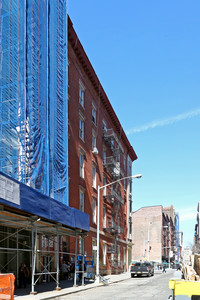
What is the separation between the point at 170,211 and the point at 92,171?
117 m

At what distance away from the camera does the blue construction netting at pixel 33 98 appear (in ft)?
69.6

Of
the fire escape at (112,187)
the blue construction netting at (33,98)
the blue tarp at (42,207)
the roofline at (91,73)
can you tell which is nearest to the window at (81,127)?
the roofline at (91,73)

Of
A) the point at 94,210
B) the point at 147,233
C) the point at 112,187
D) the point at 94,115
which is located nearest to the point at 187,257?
the point at 94,210

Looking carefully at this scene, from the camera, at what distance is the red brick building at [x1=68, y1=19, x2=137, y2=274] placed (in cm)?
3272

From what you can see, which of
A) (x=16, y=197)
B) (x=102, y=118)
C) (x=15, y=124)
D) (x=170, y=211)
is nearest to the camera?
(x=16, y=197)

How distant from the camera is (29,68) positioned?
75.8 ft

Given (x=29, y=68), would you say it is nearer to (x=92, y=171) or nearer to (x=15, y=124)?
(x=15, y=124)

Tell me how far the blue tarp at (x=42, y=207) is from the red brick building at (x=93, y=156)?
8.53 meters

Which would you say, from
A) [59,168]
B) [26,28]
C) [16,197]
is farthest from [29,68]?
[16,197]

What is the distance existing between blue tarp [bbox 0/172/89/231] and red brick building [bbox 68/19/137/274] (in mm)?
8526

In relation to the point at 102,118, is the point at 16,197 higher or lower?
lower

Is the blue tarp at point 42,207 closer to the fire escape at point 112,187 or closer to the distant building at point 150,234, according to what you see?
the fire escape at point 112,187

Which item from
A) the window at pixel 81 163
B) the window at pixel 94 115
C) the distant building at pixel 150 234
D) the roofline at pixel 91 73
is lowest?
the distant building at pixel 150 234

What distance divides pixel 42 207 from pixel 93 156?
21.3 meters
